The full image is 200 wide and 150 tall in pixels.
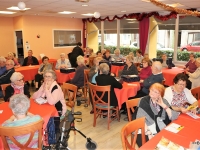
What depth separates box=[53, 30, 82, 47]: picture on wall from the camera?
9.56 meters

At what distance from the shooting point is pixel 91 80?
15.3ft

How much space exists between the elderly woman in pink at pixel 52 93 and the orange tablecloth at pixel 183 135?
151 centimetres

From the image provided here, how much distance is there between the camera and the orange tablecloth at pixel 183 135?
1.73m

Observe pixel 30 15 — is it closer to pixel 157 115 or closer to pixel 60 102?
pixel 60 102

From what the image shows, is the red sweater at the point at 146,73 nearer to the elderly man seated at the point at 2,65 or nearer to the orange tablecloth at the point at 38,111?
the orange tablecloth at the point at 38,111

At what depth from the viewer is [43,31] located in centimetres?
891

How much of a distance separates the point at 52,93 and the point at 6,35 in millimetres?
7360

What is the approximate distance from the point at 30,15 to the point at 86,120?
6.09 m

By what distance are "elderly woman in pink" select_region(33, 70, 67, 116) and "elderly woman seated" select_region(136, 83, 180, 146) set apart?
1.18 m

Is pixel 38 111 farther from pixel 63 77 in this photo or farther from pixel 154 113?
pixel 63 77

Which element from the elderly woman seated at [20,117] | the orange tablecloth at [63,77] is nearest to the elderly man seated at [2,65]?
Answer: the orange tablecloth at [63,77]

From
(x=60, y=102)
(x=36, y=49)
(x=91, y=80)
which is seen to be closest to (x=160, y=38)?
(x=91, y=80)

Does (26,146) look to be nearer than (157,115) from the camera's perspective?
Yes

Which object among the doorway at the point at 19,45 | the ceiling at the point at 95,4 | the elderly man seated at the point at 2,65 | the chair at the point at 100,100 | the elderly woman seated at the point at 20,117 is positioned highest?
the ceiling at the point at 95,4
